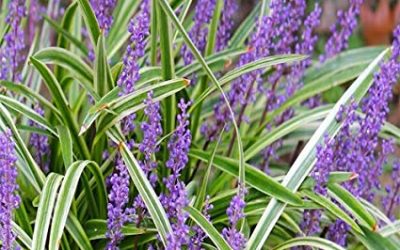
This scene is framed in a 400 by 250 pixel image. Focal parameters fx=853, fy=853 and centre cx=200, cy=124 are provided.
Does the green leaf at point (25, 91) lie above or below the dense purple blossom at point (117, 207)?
above

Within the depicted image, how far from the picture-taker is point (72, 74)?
2.12 metres

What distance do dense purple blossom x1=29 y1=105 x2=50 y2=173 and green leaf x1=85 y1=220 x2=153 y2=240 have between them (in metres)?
0.26

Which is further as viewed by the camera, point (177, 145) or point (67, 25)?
point (67, 25)

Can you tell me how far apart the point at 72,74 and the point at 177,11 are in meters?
0.34

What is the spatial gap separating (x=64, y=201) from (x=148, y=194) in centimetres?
17

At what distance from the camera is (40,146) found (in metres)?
2.08

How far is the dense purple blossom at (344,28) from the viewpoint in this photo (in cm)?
217

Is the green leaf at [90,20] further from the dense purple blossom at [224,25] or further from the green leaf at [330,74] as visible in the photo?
the green leaf at [330,74]

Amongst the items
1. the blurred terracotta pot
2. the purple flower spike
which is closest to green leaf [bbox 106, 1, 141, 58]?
the purple flower spike

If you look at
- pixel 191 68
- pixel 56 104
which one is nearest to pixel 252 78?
pixel 191 68

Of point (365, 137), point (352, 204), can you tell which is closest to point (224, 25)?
point (365, 137)

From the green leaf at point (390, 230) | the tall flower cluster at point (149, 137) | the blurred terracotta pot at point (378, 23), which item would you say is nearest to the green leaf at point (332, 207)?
the green leaf at point (390, 230)

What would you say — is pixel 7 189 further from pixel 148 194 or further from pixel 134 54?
pixel 134 54

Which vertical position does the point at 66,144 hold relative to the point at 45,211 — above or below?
above
